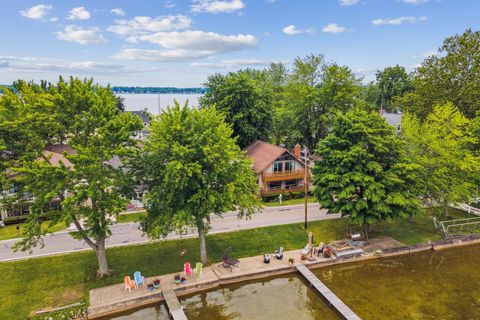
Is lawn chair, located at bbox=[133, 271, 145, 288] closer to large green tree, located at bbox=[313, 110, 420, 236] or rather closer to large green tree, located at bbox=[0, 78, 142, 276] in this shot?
large green tree, located at bbox=[0, 78, 142, 276]

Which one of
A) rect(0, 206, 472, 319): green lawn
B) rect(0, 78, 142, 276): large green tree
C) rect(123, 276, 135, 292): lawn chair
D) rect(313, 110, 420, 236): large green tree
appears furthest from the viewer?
rect(313, 110, 420, 236): large green tree

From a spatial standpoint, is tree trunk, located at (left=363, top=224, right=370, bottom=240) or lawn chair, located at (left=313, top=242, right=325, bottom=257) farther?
tree trunk, located at (left=363, top=224, right=370, bottom=240)

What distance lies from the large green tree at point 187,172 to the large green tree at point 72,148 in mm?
2115

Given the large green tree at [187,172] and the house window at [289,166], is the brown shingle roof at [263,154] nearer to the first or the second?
the house window at [289,166]

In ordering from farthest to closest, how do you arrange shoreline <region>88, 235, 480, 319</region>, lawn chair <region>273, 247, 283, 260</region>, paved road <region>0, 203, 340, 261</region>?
1. paved road <region>0, 203, 340, 261</region>
2. lawn chair <region>273, 247, 283, 260</region>
3. shoreline <region>88, 235, 480, 319</region>

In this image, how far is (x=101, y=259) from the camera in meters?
21.8

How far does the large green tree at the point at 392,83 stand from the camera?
82.4m

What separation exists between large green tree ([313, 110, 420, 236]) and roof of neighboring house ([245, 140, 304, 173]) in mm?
12428

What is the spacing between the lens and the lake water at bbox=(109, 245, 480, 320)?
18891mm

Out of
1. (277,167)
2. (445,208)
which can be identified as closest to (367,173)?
(445,208)

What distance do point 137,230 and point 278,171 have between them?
1804cm

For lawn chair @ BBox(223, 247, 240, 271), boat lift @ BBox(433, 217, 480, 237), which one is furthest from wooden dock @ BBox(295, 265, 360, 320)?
boat lift @ BBox(433, 217, 480, 237)

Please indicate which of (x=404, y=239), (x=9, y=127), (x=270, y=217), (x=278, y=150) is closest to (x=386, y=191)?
(x=404, y=239)

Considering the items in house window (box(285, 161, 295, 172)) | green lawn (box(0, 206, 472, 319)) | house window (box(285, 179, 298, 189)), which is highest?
house window (box(285, 161, 295, 172))
